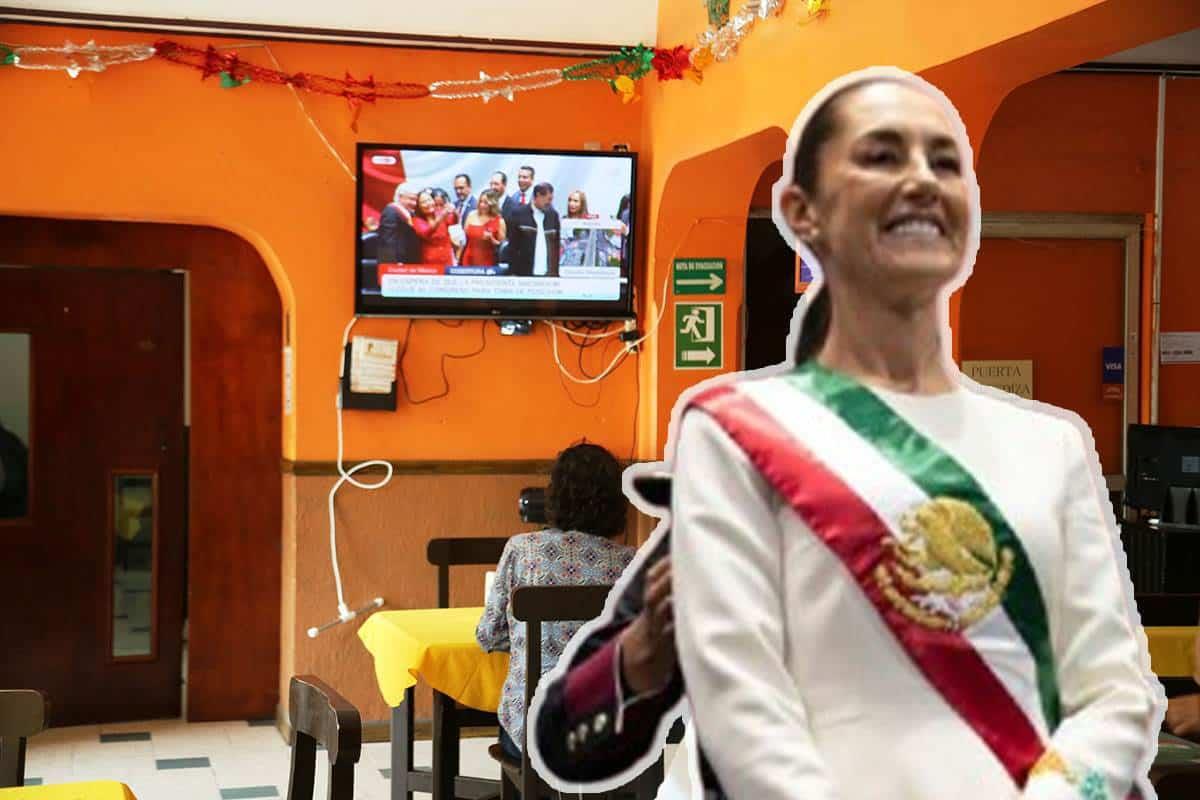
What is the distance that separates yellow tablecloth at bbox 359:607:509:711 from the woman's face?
10.6 feet

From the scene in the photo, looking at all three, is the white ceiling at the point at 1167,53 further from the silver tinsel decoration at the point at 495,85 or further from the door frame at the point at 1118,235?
the silver tinsel decoration at the point at 495,85

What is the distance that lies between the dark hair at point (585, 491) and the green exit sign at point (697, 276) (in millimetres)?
2259

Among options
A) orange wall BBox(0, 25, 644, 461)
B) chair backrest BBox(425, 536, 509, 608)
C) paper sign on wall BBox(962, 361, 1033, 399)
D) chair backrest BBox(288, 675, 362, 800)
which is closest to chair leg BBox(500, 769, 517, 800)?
chair backrest BBox(425, 536, 509, 608)

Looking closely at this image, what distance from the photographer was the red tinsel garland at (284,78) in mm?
5926

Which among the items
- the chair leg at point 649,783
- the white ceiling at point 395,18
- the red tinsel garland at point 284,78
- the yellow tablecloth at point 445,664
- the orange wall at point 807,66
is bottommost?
the chair leg at point 649,783

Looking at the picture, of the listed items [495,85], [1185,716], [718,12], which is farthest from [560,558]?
[495,85]

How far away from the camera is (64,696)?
6469mm

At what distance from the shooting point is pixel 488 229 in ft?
20.0

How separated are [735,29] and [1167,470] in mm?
2501

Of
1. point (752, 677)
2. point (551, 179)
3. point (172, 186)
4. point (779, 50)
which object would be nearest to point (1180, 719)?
point (752, 677)

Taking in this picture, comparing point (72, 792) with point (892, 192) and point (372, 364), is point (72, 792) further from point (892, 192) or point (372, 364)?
point (372, 364)

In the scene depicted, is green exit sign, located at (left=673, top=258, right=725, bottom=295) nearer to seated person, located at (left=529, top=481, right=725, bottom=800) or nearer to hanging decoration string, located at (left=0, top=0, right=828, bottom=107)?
hanging decoration string, located at (left=0, top=0, right=828, bottom=107)

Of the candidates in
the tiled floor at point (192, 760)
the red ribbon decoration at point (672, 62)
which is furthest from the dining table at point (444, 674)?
the red ribbon decoration at point (672, 62)

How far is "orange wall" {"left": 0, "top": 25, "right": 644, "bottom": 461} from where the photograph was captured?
5871 millimetres
